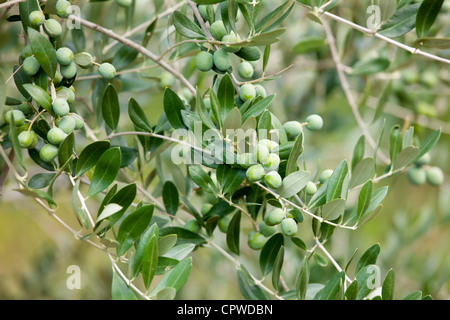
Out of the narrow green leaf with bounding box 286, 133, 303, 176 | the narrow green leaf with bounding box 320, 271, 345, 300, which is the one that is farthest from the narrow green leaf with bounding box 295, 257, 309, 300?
the narrow green leaf with bounding box 286, 133, 303, 176

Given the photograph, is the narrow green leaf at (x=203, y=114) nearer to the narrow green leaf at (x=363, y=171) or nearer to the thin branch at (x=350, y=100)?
the narrow green leaf at (x=363, y=171)

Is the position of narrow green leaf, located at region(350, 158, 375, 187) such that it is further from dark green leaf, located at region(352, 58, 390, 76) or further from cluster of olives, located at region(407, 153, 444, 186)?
dark green leaf, located at region(352, 58, 390, 76)

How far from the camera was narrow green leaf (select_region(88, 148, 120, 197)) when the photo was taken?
0.67 m

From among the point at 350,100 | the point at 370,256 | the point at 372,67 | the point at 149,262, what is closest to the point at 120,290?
the point at 149,262

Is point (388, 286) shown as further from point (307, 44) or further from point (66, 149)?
point (307, 44)

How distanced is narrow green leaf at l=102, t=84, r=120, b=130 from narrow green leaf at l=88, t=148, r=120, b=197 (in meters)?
0.16

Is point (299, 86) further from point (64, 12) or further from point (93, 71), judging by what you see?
point (64, 12)

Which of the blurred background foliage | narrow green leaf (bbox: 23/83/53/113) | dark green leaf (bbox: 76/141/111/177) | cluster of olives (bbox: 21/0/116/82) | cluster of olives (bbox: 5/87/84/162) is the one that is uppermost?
cluster of olives (bbox: 21/0/116/82)

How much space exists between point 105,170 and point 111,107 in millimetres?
166

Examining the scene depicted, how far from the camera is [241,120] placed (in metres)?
0.65

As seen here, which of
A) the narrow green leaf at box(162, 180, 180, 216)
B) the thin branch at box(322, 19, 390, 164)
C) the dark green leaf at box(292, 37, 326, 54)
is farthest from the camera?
the dark green leaf at box(292, 37, 326, 54)

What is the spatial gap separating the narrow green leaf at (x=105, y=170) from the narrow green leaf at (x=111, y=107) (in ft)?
0.51
